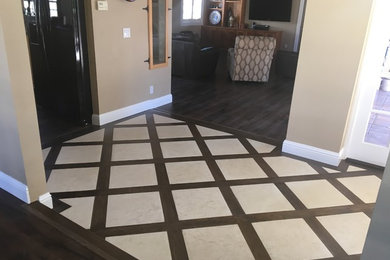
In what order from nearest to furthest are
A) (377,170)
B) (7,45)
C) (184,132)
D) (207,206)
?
(7,45) < (207,206) < (377,170) < (184,132)

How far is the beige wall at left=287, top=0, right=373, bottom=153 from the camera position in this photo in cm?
292

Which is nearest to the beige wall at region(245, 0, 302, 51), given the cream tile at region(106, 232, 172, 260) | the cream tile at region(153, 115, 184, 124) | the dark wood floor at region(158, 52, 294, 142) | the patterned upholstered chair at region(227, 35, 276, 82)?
the dark wood floor at region(158, 52, 294, 142)

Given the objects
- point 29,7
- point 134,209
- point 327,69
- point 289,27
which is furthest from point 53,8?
point 289,27

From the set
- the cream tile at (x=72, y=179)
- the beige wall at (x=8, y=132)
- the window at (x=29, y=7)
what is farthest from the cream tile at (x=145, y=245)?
the window at (x=29, y=7)

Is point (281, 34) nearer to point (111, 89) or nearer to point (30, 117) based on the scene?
point (111, 89)

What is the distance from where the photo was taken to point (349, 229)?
94.6 inches

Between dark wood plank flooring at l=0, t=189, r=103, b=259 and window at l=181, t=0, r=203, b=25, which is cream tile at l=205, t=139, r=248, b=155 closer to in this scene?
dark wood plank flooring at l=0, t=189, r=103, b=259

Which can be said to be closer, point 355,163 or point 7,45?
point 7,45

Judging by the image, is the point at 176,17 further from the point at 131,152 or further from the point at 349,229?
the point at 349,229

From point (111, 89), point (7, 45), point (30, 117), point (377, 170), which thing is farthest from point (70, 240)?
point (377, 170)

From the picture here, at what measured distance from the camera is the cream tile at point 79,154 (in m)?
3.26

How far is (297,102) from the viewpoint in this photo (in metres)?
3.42

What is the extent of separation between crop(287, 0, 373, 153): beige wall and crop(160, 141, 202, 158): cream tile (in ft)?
3.48

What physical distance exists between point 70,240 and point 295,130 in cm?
243
